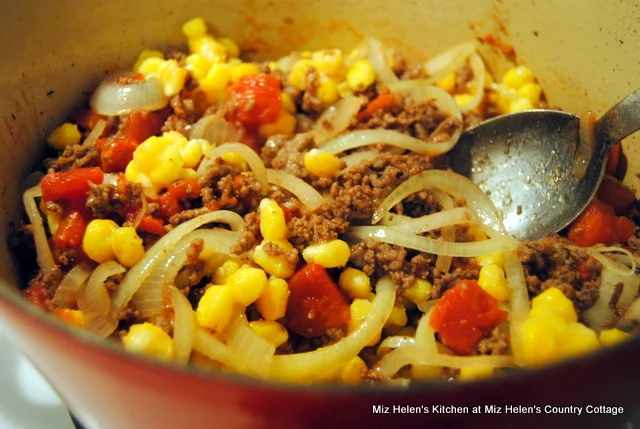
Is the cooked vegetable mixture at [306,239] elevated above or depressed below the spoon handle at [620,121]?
below

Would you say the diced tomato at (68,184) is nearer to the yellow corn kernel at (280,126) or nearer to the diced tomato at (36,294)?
the diced tomato at (36,294)

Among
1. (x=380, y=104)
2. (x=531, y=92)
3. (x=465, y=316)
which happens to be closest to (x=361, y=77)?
(x=380, y=104)

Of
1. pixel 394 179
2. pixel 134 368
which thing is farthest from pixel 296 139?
pixel 134 368

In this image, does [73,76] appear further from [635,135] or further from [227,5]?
[635,135]

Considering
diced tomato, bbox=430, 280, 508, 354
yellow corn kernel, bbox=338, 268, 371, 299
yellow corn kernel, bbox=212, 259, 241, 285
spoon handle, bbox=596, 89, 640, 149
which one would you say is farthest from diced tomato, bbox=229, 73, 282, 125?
spoon handle, bbox=596, 89, 640, 149

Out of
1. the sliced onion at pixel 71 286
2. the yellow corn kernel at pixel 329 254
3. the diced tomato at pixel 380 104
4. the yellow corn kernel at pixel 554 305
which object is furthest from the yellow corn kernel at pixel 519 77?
the sliced onion at pixel 71 286
